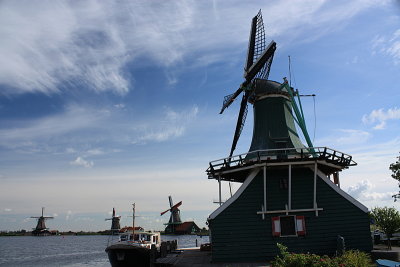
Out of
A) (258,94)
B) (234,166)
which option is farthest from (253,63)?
(234,166)

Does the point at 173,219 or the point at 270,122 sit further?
the point at 173,219

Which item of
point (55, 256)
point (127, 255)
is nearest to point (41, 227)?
point (55, 256)

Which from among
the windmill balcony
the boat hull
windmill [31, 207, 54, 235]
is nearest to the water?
the boat hull

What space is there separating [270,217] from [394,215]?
1115cm

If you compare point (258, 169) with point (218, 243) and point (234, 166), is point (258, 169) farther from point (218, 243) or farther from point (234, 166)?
point (218, 243)

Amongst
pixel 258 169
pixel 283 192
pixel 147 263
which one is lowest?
pixel 147 263

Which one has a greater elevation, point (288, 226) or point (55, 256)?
point (288, 226)

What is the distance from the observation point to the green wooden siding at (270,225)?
61.4ft

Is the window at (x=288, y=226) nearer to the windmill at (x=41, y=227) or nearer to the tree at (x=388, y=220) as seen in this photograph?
the tree at (x=388, y=220)

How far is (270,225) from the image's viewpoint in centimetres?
1908

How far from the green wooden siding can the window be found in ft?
0.79

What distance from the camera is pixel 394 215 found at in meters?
23.9

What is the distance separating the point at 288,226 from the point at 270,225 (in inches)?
42.3

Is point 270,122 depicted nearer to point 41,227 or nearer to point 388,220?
point 388,220
